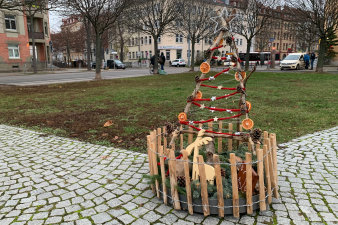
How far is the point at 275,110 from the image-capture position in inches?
328

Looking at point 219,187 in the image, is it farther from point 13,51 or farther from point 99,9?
point 13,51

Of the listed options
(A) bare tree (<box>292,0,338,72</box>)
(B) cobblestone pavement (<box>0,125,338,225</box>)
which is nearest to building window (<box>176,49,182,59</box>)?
(A) bare tree (<box>292,0,338,72</box>)

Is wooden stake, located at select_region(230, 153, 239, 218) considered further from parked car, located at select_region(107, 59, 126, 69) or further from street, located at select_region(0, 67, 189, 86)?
parked car, located at select_region(107, 59, 126, 69)

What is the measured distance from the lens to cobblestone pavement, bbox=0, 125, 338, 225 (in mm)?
2973

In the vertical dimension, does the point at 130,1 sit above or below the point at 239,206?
above

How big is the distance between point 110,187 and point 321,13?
2425 centimetres

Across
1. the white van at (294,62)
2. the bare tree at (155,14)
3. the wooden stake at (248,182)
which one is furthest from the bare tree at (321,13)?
the wooden stake at (248,182)

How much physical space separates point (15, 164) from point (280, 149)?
4645 mm

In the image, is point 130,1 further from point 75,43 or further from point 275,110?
point 75,43

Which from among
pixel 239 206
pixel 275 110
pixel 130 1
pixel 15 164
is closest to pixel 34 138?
pixel 15 164

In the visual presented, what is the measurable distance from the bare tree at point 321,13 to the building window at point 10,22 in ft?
118

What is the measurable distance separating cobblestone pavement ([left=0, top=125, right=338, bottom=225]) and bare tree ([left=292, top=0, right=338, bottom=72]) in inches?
808

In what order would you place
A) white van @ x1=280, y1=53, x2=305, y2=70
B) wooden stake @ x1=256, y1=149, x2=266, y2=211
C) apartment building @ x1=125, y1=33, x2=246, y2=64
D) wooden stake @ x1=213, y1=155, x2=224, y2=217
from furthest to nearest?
apartment building @ x1=125, y1=33, x2=246, y2=64
white van @ x1=280, y1=53, x2=305, y2=70
wooden stake @ x1=256, y1=149, x2=266, y2=211
wooden stake @ x1=213, y1=155, x2=224, y2=217

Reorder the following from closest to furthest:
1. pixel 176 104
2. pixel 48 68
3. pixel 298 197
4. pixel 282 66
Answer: pixel 298 197 → pixel 176 104 → pixel 282 66 → pixel 48 68
